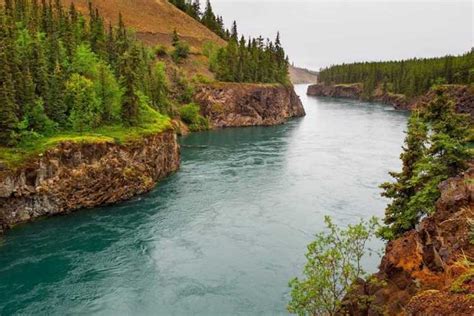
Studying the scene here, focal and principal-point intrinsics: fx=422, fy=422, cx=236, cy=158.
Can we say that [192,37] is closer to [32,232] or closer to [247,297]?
[32,232]

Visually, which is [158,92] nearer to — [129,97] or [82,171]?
[129,97]

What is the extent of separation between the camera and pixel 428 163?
3036 centimetres

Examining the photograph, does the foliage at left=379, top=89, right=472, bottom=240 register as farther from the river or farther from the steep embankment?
the steep embankment

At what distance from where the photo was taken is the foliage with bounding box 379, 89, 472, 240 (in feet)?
93.5

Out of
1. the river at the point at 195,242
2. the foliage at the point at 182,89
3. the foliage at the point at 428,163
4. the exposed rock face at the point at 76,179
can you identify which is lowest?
the river at the point at 195,242

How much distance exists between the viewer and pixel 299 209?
54.8 m

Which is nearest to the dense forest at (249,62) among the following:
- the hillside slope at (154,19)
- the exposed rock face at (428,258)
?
the hillside slope at (154,19)

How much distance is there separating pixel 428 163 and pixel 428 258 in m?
9.79

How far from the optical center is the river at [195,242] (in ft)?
111

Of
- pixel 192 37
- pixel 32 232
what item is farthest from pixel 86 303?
pixel 192 37

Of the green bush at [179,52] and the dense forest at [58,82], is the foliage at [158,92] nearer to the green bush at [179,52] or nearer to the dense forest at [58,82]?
the dense forest at [58,82]

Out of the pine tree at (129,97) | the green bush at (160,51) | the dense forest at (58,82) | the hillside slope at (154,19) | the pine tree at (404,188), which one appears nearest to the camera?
the pine tree at (404,188)

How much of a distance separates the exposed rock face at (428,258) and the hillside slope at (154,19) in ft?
484

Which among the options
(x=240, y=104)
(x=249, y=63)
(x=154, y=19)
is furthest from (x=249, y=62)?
(x=154, y=19)
